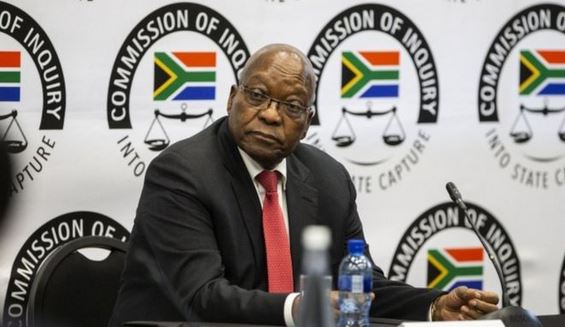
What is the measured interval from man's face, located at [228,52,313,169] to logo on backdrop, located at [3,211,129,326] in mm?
964

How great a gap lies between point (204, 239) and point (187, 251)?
0.08 m

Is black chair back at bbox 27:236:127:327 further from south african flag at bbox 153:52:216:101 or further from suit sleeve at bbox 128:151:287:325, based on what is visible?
south african flag at bbox 153:52:216:101

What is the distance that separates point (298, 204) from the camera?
319 centimetres

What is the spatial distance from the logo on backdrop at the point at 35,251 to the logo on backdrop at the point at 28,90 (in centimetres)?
20

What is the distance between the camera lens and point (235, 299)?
8.70 ft

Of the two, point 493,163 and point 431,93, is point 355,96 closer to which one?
point 431,93

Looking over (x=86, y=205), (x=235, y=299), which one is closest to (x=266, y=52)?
(x=235, y=299)

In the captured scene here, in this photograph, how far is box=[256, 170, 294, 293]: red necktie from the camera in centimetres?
304

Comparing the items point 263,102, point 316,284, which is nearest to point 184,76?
point 263,102

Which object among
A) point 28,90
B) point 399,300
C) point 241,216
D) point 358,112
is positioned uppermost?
point 28,90

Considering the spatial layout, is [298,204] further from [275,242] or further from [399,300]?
[399,300]

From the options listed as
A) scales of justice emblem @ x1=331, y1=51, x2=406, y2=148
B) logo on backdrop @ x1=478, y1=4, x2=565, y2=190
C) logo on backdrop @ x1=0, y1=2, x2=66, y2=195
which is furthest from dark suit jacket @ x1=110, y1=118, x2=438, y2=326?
logo on backdrop @ x1=478, y1=4, x2=565, y2=190

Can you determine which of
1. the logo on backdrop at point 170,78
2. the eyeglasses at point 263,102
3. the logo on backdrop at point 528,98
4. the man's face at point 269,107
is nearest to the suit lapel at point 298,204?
the man's face at point 269,107

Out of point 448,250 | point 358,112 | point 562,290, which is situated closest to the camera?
point 358,112
